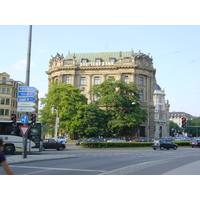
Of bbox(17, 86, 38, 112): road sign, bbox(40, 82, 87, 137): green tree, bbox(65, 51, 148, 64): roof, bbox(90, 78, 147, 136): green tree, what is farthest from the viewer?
bbox(65, 51, 148, 64): roof

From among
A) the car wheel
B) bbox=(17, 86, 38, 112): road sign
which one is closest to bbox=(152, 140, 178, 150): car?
the car wheel

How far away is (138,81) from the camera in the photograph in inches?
3113

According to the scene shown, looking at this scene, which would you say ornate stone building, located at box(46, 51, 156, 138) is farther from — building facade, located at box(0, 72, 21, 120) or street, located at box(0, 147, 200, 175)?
street, located at box(0, 147, 200, 175)

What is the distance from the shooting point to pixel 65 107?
64438mm

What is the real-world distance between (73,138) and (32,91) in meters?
53.6

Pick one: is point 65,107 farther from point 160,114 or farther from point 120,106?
point 160,114

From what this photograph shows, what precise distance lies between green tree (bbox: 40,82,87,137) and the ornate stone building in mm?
13222

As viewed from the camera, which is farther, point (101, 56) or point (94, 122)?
point (101, 56)

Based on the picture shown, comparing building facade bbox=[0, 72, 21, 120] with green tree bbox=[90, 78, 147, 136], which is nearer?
green tree bbox=[90, 78, 147, 136]

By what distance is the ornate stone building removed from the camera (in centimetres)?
7875

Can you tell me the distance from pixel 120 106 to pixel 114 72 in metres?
18.8

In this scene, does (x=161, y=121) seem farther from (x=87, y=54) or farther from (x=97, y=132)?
(x=97, y=132)

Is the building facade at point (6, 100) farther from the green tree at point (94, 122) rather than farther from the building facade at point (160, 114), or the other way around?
the building facade at point (160, 114)

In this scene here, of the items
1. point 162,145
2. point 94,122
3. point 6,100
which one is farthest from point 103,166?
point 6,100
